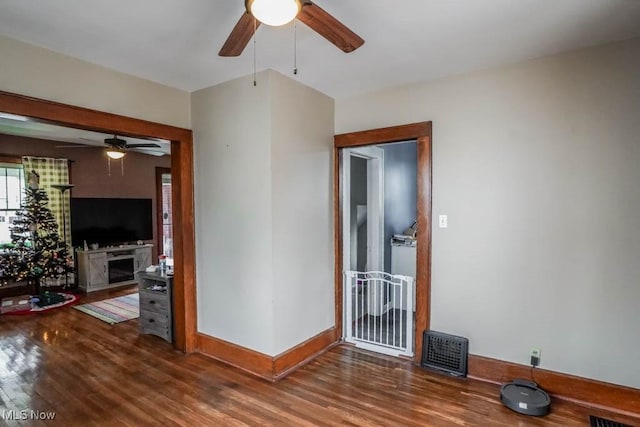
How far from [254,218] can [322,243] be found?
2.71 ft

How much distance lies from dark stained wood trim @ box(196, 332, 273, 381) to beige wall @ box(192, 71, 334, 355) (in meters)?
0.06

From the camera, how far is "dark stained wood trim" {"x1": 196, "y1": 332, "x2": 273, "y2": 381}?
293cm

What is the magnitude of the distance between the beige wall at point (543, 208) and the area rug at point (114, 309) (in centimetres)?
397

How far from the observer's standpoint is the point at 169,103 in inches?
128

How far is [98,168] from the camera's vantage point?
6406 mm

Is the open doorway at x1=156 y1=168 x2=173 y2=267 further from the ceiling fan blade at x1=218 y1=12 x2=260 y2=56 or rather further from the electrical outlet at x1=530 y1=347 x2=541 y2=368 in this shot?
the electrical outlet at x1=530 y1=347 x2=541 y2=368

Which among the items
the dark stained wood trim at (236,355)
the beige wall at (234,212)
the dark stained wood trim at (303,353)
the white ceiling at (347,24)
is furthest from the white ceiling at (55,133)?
the dark stained wood trim at (303,353)

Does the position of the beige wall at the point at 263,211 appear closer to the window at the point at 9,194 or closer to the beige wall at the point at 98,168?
the beige wall at the point at 98,168

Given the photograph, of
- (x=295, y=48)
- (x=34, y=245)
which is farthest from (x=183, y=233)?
(x=34, y=245)

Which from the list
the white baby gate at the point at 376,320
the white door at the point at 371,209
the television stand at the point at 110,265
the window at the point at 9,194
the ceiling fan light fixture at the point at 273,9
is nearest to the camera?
the ceiling fan light fixture at the point at 273,9

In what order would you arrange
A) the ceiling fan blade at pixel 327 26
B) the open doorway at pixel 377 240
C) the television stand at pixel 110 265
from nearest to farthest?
the ceiling fan blade at pixel 327 26, the open doorway at pixel 377 240, the television stand at pixel 110 265

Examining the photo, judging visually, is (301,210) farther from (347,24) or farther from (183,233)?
(347,24)

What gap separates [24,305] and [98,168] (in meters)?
2.61

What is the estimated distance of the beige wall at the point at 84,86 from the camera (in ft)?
7.59
